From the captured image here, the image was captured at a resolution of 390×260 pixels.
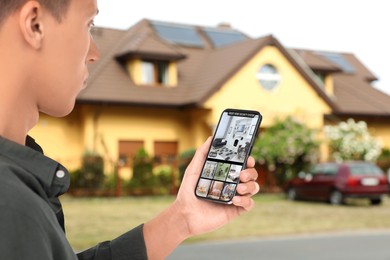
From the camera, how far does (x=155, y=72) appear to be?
88.9 feet

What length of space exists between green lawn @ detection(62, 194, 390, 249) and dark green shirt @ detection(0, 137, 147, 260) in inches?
368

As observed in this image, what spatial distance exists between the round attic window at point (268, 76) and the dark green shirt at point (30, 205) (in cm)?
2568

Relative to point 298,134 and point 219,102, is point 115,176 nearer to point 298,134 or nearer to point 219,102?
point 219,102

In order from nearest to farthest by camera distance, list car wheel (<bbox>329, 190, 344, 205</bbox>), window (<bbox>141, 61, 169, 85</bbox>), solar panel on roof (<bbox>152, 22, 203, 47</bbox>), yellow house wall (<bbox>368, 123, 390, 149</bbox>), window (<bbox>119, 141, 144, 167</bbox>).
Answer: car wheel (<bbox>329, 190, 344, 205</bbox>)
window (<bbox>119, 141, 144, 167</bbox>)
window (<bbox>141, 61, 169, 85</bbox>)
solar panel on roof (<bbox>152, 22, 203, 47</bbox>)
yellow house wall (<bbox>368, 123, 390, 149</bbox>)

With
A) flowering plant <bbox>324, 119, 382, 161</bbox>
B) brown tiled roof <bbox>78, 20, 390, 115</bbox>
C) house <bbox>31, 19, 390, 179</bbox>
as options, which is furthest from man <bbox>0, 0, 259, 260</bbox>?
flowering plant <bbox>324, 119, 382, 161</bbox>

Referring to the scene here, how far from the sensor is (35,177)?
1.01 m

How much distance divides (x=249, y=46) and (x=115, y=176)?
8.12m

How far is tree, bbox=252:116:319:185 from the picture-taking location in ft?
80.7

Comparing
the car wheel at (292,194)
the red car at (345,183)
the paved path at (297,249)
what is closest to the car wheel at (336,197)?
the red car at (345,183)

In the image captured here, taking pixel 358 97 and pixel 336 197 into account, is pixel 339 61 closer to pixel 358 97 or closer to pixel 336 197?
pixel 358 97

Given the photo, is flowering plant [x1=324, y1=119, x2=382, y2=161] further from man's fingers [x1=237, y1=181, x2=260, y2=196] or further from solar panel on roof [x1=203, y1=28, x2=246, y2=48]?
man's fingers [x1=237, y1=181, x2=260, y2=196]

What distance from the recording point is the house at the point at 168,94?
83.1 feet

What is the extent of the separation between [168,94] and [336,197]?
31.7ft

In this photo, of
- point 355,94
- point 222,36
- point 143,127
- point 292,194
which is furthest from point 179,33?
point 292,194
